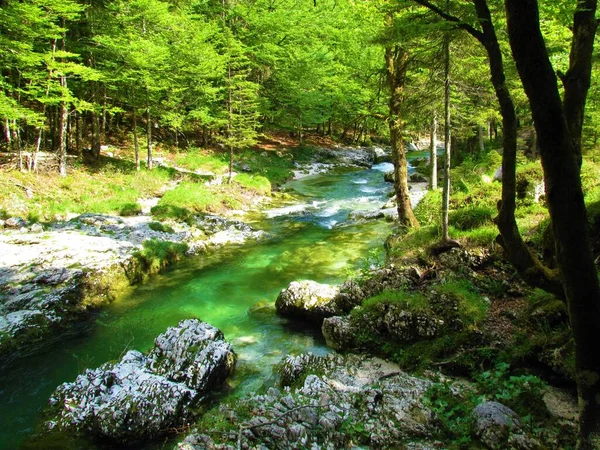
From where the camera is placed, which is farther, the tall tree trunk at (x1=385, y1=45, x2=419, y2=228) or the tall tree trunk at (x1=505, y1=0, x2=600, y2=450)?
the tall tree trunk at (x1=385, y1=45, x2=419, y2=228)

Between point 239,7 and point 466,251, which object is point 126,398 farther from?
point 239,7

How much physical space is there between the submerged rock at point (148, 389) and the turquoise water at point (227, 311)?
0.42 metres

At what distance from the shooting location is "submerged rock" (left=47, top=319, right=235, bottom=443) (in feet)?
20.0

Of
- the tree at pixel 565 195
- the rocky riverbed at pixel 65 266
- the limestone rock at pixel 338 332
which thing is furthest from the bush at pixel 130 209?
the tree at pixel 565 195

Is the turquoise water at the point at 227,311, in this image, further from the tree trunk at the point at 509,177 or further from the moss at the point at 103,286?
the tree trunk at the point at 509,177

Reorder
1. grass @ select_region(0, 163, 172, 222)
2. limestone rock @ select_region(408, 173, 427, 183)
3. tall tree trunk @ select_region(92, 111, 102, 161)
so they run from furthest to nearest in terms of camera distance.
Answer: limestone rock @ select_region(408, 173, 427, 183) → tall tree trunk @ select_region(92, 111, 102, 161) → grass @ select_region(0, 163, 172, 222)

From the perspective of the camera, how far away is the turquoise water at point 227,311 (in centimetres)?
757

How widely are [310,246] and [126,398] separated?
1045 centimetres

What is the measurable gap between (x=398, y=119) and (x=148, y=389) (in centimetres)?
933

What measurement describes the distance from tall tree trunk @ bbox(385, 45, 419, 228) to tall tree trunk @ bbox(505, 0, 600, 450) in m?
7.98

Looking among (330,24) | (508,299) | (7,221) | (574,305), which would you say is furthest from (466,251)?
(330,24)

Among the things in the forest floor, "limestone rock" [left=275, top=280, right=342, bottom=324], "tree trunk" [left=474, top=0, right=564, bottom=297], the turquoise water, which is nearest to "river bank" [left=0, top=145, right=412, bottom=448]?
the turquoise water

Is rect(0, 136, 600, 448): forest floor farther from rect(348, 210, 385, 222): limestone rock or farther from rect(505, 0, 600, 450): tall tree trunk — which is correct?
rect(348, 210, 385, 222): limestone rock

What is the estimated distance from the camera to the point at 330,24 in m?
45.1
